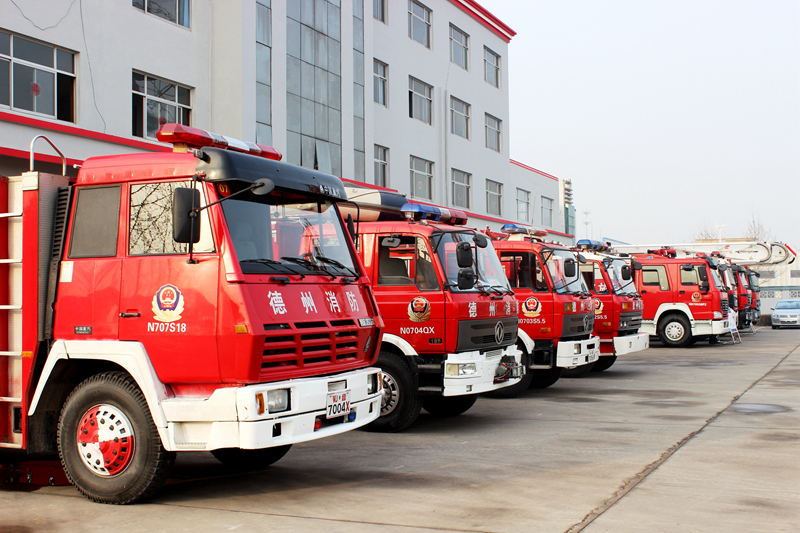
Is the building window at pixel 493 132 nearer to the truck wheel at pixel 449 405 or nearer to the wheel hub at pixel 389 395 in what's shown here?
the truck wheel at pixel 449 405

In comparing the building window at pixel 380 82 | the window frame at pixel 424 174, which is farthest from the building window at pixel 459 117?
the building window at pixel 380 82

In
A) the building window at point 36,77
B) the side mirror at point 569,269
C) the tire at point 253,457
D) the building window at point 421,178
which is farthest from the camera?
the building window at point 421,178

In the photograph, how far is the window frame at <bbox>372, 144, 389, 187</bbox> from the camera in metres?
27.1

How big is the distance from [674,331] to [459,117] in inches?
538

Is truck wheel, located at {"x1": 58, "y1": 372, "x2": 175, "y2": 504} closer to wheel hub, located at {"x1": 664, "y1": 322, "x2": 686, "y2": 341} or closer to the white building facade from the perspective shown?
the white building facade

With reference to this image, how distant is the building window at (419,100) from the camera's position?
96.1 feet

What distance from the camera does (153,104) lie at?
1791cm

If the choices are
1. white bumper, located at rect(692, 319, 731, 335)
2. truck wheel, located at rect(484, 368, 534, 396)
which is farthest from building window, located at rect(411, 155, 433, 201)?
truck wheel, located at rect(484, 368, 534, 396)

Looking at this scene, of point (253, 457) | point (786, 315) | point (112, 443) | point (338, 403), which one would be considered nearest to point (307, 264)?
point (338, 403)

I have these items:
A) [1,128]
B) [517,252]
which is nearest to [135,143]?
[1,128]

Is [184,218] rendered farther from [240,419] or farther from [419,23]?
[419,23]

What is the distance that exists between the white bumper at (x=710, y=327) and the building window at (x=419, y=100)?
41.7 feet

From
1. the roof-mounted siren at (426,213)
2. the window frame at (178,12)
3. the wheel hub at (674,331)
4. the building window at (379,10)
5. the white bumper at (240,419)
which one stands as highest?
the building window at (379,10)

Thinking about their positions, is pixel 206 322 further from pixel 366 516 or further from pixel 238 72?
pixel 238 72
